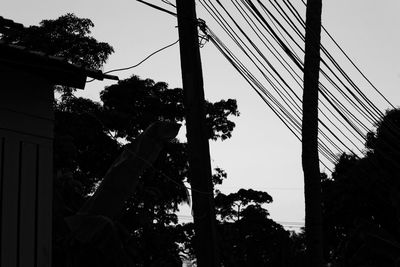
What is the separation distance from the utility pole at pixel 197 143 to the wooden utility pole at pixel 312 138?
3254 millimetres

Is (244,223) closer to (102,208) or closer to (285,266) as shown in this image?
(285,266)

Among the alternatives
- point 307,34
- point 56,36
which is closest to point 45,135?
point 307,34

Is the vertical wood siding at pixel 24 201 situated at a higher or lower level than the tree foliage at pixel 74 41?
lower

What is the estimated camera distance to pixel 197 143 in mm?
8328

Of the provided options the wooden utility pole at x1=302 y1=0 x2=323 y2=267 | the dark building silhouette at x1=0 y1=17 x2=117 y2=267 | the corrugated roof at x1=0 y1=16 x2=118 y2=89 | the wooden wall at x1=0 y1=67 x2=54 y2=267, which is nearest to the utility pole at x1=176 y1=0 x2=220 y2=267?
the corrugated roof at x1=0 y1=16 x2=118 y2=89

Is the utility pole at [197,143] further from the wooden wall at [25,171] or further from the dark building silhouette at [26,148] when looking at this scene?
the wooden wall at [25,171]

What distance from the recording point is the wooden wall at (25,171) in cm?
624

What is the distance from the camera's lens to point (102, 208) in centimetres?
1037

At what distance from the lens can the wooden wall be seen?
246 inches

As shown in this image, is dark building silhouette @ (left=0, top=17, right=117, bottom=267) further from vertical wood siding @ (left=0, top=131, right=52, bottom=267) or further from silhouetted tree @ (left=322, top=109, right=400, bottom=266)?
silhouetted tree @ (left=322, top=109, right=400, bottom=266)

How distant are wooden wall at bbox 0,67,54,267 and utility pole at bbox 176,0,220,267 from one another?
204 centimetres

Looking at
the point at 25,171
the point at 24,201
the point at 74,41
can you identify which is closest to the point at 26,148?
the point at 25,171

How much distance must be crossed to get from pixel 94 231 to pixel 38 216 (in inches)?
151

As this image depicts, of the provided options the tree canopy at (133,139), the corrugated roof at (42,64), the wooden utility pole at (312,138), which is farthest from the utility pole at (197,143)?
the tree canopy at (133,139)
